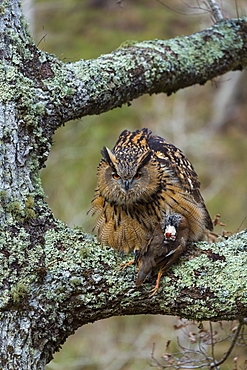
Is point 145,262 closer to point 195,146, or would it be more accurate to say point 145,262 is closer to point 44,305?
point 44,305

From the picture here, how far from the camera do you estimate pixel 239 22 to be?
13.9 ft

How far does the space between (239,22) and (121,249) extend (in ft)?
7.66

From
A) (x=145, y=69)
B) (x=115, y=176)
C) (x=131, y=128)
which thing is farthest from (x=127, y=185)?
(x=131, y=128)

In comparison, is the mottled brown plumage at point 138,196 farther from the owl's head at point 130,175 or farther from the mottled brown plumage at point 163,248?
the mottled brown plumage at point 163,248

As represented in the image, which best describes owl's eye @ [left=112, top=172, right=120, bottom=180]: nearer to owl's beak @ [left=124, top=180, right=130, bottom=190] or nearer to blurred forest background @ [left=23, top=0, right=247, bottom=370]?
owl's beak @ [left=124, top=180, right=130, bottom=190]

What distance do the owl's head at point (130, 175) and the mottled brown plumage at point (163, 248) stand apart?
30 centimetres

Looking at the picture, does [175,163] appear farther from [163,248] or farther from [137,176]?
[163,248]

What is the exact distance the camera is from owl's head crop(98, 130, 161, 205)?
11.3 feet

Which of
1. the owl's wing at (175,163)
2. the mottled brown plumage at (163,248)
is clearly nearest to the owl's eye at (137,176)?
the owl's wing at (175,163)

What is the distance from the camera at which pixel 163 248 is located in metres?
2.99

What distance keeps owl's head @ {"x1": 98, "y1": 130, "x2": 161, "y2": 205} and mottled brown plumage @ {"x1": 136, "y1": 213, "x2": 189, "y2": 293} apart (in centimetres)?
30

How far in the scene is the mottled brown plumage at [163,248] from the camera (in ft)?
9.34

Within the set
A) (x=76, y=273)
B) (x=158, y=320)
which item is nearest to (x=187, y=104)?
(x=158, y=320)

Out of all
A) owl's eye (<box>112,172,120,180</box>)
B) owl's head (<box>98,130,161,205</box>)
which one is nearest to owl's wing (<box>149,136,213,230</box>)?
owl's head (<box>98,130,161,205</box>)
